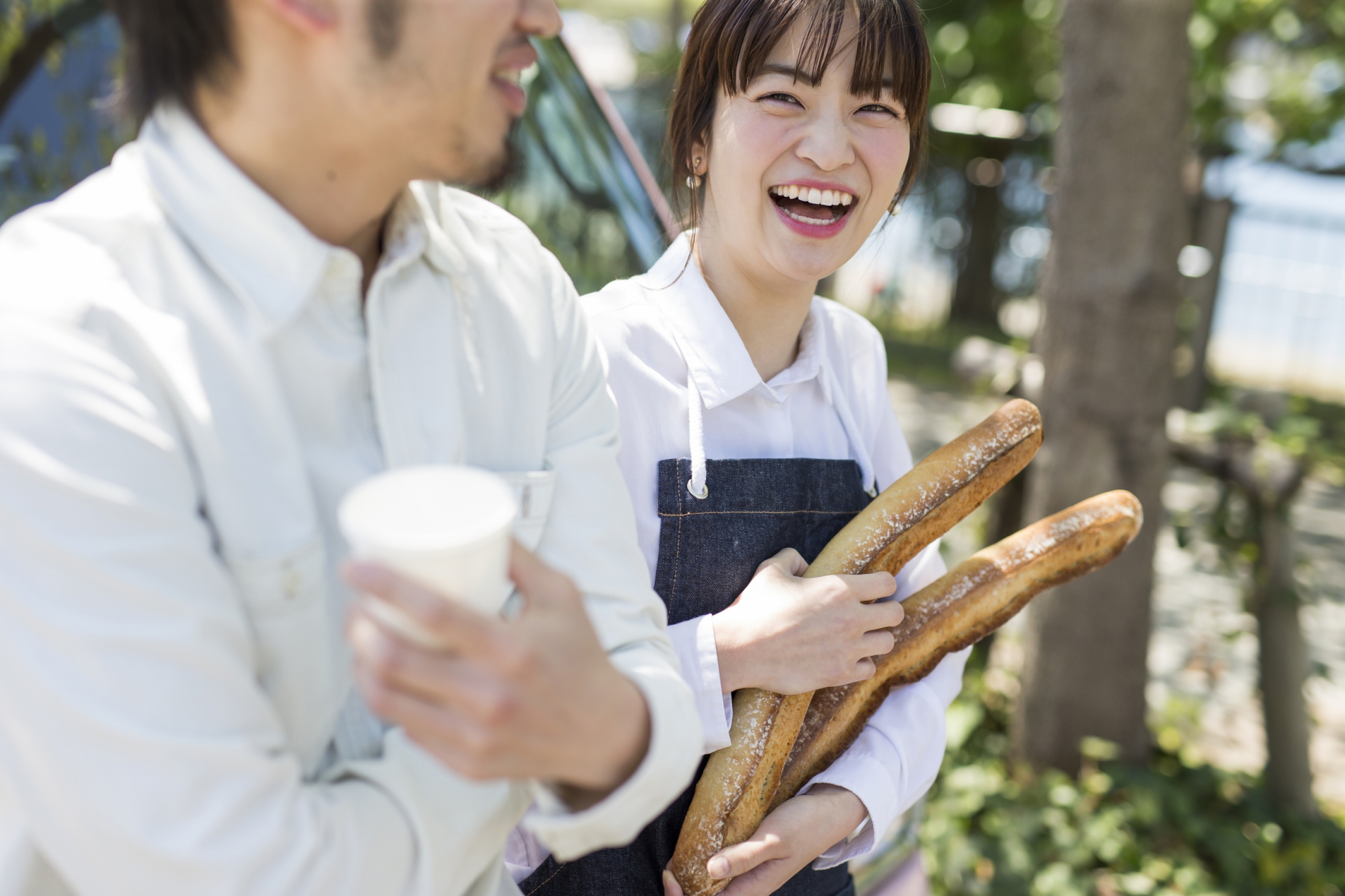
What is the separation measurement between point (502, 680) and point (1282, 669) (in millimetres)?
3328

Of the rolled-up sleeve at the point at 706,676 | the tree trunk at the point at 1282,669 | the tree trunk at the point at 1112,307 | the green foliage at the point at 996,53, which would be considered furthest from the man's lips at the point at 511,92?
the green foliage at the point at 996,53

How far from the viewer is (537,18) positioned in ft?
3.13

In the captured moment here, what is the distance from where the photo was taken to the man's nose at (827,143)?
4.80 feet

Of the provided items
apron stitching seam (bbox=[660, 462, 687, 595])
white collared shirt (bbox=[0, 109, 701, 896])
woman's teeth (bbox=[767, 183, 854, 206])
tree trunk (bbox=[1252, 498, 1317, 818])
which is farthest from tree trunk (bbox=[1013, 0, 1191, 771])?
white collared shirt (bbox=[0, 109, 701, 896])

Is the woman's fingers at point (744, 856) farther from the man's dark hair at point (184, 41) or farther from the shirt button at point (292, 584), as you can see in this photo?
the man's dark hair at point (184, 41)

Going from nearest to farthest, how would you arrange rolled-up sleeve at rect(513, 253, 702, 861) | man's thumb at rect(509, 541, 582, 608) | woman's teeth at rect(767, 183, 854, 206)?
man's thumb at rect(509, 541, 582, 608) < rolled-up sleeve at rect(513, 253, 702, 861) < woman's teeth at rect(767, 183, 854, 206)

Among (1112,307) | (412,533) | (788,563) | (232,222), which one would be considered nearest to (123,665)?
(412,533)

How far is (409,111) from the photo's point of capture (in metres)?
0.92

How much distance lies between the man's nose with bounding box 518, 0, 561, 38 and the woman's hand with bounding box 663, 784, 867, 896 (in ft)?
3.39

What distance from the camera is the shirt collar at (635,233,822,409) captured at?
1.50 m

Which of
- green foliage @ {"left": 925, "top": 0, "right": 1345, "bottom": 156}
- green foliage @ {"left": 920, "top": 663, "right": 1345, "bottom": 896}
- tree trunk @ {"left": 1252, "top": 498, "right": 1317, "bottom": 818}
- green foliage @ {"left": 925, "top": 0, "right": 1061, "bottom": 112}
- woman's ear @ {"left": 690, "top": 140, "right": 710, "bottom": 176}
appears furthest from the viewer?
green foliage @ {"left": 925, "top": 0, "right": 1061, "bottom": 112}

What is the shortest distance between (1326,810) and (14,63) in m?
4.47

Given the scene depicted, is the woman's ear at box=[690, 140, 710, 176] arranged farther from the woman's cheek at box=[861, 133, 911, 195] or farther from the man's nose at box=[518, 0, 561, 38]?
the man's nose at box=[518, 0, 561, 38]

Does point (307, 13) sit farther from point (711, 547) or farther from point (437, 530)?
point (711, 547)
